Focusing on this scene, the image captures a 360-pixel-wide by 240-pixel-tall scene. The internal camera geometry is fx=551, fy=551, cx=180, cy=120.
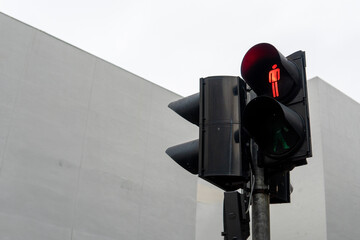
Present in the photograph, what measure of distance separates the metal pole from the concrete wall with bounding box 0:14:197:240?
38.1ft

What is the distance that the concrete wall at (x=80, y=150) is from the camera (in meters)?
14.4

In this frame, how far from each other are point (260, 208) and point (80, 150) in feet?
42.9

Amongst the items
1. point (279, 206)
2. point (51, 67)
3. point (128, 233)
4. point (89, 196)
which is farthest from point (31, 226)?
point (279, 206)

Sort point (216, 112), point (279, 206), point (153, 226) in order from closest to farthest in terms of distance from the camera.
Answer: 1. point (216, 112)
2. point (153, 226)
3. point (279, 206)

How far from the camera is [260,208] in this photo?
3.16 metres

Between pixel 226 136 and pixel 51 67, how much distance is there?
13316 mm

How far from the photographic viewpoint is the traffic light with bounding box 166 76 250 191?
3.22m

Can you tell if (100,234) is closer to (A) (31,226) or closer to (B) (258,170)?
(A) (31,226)

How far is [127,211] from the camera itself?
A: 16.3 m

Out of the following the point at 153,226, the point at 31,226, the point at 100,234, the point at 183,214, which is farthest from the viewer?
the point at 183,214

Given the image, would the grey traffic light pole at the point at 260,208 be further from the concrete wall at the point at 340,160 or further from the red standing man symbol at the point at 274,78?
the concrete wall at the point at 340,160

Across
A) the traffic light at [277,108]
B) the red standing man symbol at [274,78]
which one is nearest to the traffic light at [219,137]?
the traffic light at [277,108]

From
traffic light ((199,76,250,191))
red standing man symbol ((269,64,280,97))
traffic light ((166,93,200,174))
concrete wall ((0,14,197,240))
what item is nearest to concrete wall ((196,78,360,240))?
concrete wall ((0,14,197,240))

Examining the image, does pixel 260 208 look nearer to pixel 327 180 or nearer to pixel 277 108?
pixel 277 108
